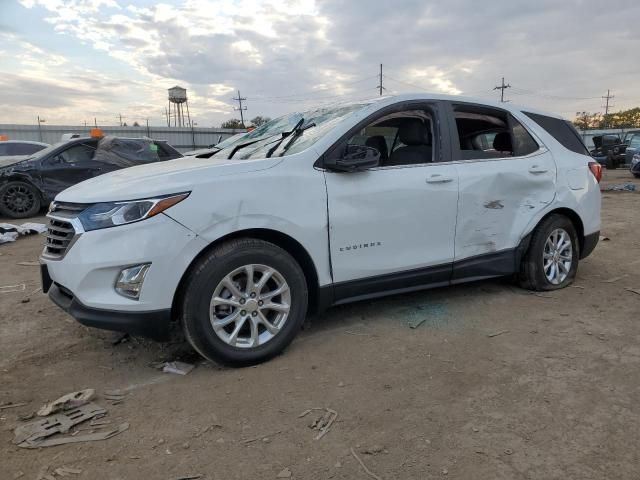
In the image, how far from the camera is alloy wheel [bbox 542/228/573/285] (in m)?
4.64

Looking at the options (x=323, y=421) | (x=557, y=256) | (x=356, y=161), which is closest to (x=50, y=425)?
(x=323, y=421)

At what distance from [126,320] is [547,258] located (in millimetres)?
3662

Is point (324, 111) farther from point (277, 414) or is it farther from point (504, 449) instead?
point (504, 449)

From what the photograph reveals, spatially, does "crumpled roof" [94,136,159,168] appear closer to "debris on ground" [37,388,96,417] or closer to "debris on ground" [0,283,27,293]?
"debris on ground" [0,283,27,293]

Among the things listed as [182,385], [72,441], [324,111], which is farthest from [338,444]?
[324,111]

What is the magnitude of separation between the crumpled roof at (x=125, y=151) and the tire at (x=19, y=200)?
136 centimetres

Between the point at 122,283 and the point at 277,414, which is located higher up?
the point at 122,283

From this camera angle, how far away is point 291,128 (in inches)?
160

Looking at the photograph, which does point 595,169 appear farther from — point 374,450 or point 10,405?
point 10,405

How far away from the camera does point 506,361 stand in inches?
130

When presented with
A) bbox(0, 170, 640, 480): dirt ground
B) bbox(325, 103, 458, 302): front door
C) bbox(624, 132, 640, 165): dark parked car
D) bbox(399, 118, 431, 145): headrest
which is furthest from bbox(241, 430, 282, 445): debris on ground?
bbox(624, 132, 640, 165): dark parked car

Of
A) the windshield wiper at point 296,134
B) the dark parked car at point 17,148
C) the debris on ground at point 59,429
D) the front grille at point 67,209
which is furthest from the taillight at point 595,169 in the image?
the dark parked car at point 17,148

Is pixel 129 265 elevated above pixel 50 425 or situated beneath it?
elevated above

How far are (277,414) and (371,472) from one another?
0.67m
